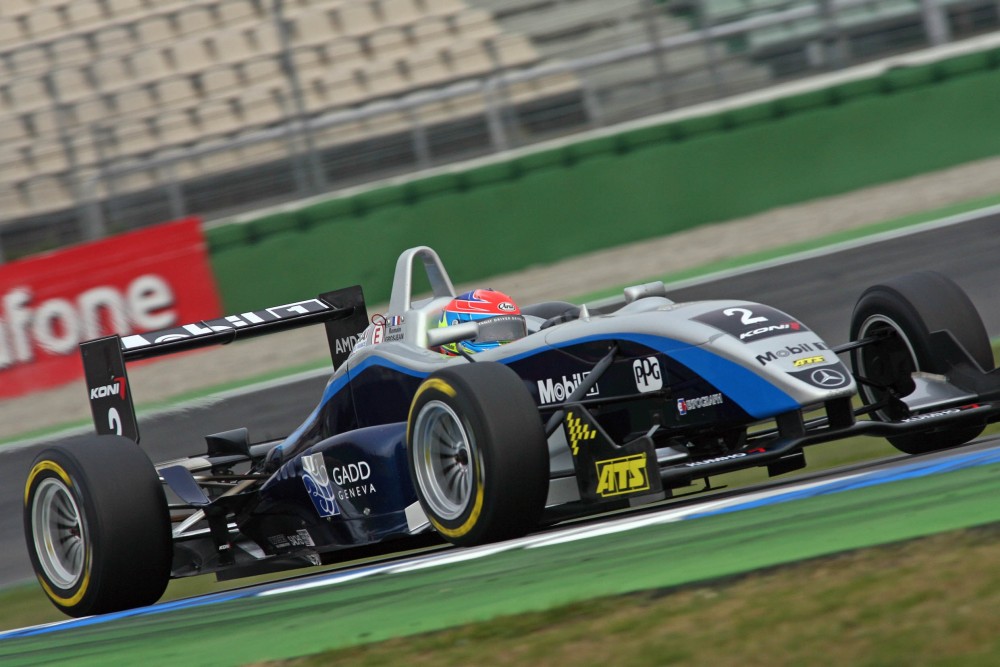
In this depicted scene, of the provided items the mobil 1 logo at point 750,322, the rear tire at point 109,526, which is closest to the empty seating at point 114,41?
the rear tire at point 109,526

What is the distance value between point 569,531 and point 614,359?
75 cm

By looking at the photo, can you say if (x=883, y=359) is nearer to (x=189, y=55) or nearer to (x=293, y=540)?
(x=293, y=540)

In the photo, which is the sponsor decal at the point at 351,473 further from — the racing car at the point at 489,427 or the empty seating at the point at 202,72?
the empty seating at the point at 202,72

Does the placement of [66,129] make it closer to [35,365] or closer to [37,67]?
[37,67]

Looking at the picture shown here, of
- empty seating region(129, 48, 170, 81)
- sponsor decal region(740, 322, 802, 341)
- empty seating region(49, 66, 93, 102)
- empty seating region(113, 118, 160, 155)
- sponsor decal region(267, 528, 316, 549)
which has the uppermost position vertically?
empty seating region(129, 48, 170, 81)

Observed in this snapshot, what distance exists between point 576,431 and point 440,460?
A: 65 centimetres

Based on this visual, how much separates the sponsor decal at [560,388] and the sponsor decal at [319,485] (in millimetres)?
1215

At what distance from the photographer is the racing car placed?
5590 mm

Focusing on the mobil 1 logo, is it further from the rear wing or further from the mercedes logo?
the rear wing

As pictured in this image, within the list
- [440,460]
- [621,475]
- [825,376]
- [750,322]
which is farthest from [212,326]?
[825,376]

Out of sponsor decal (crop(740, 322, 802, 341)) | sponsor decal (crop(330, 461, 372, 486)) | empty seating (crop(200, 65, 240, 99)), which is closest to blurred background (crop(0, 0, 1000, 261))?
empty seating (crop(200, 65, 240, 99))

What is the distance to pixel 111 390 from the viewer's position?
784 cm

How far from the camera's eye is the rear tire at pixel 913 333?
6.57 metres

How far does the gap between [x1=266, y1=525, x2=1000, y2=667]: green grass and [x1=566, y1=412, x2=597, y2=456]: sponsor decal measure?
1.76m
